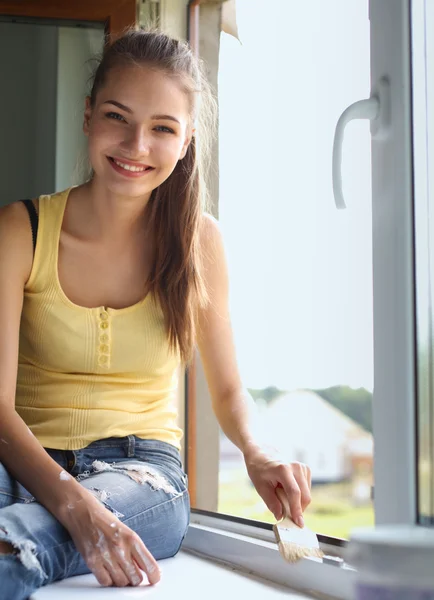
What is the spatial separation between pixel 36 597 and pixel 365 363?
55 cm

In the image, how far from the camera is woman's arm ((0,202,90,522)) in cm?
Answer: 100

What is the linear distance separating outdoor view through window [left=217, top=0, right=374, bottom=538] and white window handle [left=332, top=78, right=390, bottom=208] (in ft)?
0.50

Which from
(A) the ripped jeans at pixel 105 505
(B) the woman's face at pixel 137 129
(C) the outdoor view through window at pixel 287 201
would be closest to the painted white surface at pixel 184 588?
(A) the ripped jeans at pixel 105 505

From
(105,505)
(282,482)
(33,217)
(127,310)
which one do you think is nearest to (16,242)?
(33,217)

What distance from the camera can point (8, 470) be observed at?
3.54ft

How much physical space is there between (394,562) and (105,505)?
→ 2.13ft

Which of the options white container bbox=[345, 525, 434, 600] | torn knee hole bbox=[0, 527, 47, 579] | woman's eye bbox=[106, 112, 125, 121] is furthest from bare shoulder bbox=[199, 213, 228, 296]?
white container bbox=[345, 525, 434, 600]

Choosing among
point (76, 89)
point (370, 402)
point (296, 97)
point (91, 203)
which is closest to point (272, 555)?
point (370, 402)

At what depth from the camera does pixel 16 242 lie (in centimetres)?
122

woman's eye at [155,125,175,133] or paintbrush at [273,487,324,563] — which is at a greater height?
woman's eye at [155,125,175,133]

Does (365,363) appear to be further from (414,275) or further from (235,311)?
(235,311)

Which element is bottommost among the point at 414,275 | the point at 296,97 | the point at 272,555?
the point at 272,555

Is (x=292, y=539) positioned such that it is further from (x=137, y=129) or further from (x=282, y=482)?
(x=137, y=129)

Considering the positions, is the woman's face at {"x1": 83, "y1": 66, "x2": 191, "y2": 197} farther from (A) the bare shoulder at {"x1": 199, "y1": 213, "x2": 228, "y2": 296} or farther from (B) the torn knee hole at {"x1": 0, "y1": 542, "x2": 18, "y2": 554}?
(B) the torn knee hole at {"x1": 0, "y1": 542, "x2": 18, "y2": 554}
